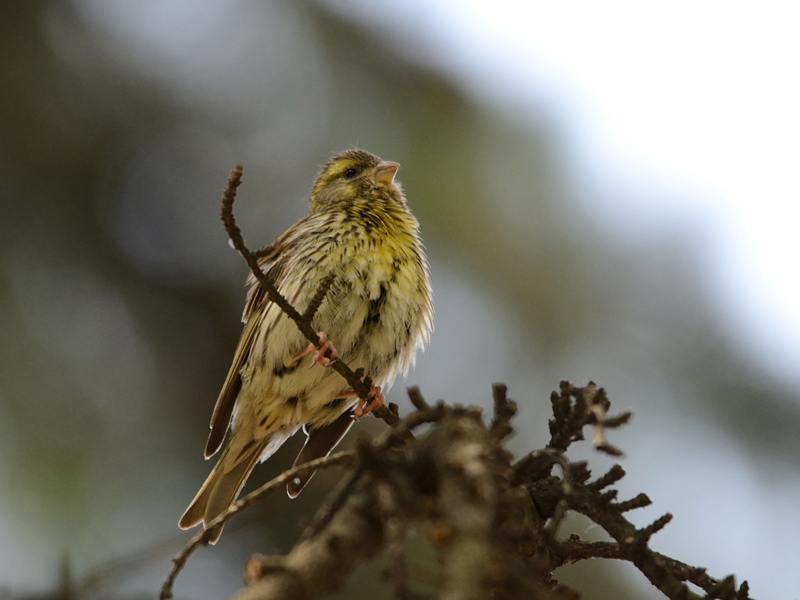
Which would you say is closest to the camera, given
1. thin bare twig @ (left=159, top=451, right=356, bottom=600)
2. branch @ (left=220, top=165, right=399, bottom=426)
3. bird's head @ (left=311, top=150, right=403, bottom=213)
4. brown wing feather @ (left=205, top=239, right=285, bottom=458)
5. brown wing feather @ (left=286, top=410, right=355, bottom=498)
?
thin bare twig @ (left=159, top=451, right=356, bottom=600)

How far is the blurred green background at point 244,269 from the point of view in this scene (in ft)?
16.2

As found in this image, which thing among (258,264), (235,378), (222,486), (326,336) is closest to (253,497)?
(258,264)

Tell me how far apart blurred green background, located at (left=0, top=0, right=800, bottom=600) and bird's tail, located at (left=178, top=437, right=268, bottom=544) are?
2.19 ft

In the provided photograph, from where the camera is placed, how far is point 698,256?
684 cm

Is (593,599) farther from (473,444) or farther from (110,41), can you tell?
(110,41)

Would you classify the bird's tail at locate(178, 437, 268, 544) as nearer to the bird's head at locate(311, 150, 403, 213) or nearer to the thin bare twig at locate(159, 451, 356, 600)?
the bird's head at locate(311, 150, 403, 213)

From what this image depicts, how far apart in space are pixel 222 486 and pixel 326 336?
87 centimetres

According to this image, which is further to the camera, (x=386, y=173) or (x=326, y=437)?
(x=386, y=173)

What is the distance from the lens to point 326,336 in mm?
3512

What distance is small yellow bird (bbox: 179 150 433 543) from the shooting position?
3.66 m

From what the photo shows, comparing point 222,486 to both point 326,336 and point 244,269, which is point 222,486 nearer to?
point 326,336

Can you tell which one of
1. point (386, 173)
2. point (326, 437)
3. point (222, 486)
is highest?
point (386, 173)

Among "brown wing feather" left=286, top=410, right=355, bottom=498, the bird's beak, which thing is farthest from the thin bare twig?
the bird's beak

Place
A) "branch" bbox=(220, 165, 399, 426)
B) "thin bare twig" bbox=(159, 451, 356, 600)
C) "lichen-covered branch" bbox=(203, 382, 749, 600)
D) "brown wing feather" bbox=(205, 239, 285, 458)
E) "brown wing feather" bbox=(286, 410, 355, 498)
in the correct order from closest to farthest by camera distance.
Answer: "lichen-covered branch" bbox=(203, 382, 749, 600)
"thin bare twig" bbox=(159, 451, 356, 600)
"branch" bbox=(220, 165, 399, 426)
"brown wing feather" bbox=(205, 239, 285, 458)
"brown wing feather" bbox=(286, 410, 355, 498)
